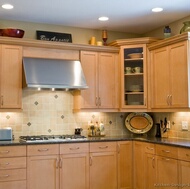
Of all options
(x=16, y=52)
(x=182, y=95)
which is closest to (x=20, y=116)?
(x=16, y=52)

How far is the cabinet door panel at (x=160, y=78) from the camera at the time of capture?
4.54 meters

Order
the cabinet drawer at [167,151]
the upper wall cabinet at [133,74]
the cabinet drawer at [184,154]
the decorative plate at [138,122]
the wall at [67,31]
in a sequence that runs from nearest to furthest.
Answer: the cabinet drawer at [184,154] → the cabinet drawer at [167,151] → the wall at [67,31] → the upper wall cabinet at [133,74] → the decorative plate at [138,122]

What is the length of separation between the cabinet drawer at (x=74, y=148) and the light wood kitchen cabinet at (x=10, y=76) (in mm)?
866

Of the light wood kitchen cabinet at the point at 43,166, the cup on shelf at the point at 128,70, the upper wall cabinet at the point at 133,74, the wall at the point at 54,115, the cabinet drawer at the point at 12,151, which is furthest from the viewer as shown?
the cup on shelf at the point at 128,70

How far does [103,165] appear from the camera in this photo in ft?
15.1

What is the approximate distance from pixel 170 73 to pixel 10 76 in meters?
2.28

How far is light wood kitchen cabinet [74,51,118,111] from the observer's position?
4.87 meters

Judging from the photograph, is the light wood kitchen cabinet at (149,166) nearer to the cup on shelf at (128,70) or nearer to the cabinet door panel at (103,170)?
the cabinet door panel at (103,170)

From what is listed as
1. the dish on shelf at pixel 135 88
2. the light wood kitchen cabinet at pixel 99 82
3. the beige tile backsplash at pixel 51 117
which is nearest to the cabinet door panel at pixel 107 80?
the light wood kitchen cabinet at pixel 99 82

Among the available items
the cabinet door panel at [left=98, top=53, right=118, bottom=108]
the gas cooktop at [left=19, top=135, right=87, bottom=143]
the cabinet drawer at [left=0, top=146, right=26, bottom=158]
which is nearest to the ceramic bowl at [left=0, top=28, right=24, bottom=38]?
the cabinet door panel at [left=98, top=53, right=118, bottom=108]

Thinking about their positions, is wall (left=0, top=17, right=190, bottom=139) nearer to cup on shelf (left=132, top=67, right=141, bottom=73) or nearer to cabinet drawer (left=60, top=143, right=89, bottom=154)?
cabinet drawer (left=60, top=143, right=89, bottom=154)

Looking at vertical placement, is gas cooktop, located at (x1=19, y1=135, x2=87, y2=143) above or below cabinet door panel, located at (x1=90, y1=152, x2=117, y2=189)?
above

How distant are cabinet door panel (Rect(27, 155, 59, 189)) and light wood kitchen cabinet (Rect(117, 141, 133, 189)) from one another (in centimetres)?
99

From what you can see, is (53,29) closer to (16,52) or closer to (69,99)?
(16,52)
